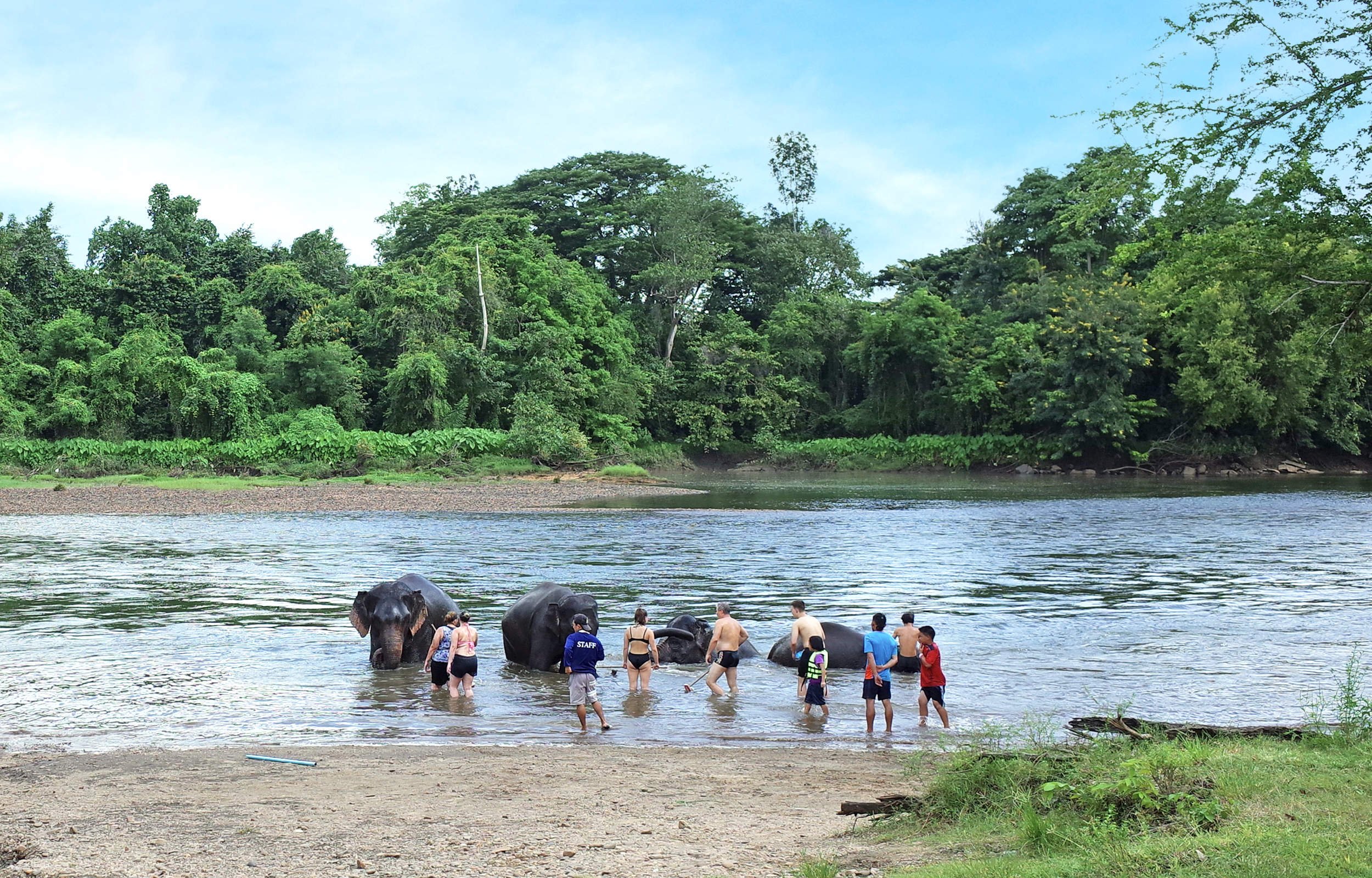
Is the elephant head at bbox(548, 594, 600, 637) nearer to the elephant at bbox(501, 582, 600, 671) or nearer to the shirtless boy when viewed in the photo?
the elephant at bbox(501, 582, 600, 671)

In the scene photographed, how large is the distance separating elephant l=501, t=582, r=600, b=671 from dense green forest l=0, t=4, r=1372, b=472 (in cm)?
3731

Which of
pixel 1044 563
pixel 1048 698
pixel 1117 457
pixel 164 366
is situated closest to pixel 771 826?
pixel 1048 698

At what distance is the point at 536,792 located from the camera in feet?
29.4

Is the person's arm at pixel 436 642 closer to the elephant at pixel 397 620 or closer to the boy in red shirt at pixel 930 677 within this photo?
the elephant at pixel 397 620

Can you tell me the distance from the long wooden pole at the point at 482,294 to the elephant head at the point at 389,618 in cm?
4872

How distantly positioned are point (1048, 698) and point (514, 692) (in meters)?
6.35

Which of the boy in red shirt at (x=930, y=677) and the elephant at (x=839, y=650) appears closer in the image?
the boy in red shirt at (x=930, y=677)

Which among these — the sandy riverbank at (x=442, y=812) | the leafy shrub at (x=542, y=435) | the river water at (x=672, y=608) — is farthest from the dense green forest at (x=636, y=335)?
the sandy riverbank at (x=442, y=812)

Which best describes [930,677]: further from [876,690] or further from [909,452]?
[909,452]

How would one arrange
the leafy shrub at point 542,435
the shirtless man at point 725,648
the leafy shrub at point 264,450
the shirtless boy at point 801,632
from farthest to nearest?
1. the leafy shrub at point 542,435
2. the leafy shrub at point 264,450
3. the shirtless man at point 725,648
4. the shirtless boy at point 801,632

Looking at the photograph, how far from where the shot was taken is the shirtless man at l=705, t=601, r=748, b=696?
13500mm

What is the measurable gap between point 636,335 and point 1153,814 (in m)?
67.6

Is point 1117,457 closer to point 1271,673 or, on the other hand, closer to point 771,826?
point 1271,673

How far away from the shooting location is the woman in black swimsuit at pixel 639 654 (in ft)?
44.7
